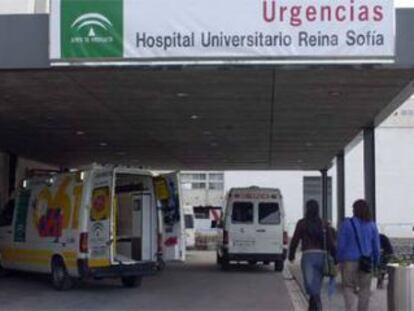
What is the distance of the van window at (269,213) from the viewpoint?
26.1m

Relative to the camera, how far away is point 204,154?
31469 mm

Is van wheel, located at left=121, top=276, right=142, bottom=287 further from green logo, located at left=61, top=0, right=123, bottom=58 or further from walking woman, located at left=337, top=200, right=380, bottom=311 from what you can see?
walking woman, located at left=337, top=200, right=380, bottom=311

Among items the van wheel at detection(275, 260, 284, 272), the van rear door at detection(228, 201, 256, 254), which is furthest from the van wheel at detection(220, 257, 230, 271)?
the van wheel at detection(275, 260, 284, 272)

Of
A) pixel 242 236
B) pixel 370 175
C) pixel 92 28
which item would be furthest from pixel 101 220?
pixel 242 236

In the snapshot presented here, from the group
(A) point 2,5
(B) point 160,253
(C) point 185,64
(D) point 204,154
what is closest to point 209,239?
(D) point 204,154

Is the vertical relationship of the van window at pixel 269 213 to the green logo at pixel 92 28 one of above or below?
below

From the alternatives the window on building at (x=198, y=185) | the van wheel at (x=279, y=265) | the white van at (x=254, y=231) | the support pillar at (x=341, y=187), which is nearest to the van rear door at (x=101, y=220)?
the white van at (x=254, y=231)

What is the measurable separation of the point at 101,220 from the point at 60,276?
1.72m

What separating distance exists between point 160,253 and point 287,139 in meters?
7.51

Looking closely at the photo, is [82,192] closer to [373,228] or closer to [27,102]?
[27,102]

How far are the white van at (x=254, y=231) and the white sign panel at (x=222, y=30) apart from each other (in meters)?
13.0

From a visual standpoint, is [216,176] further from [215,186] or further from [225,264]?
[225,264]

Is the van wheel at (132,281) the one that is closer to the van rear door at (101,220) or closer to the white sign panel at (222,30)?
the van rear door at (101,220)

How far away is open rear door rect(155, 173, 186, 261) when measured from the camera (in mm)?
20047
